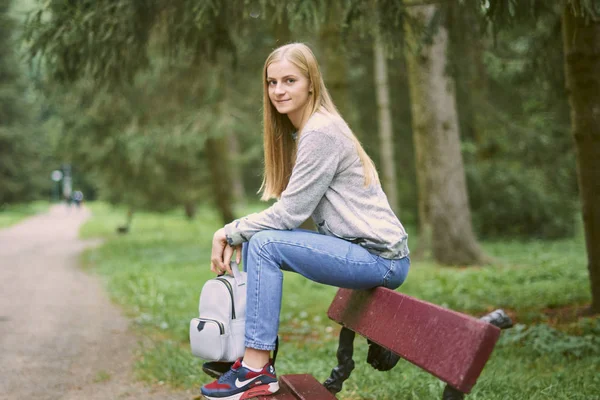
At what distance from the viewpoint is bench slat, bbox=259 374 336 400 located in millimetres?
3029

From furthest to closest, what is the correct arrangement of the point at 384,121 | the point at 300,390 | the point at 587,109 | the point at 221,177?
the point at 221,177, the point at 384,121, the point at 587,109, the point at 300,390

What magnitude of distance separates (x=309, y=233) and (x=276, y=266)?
0.70ft

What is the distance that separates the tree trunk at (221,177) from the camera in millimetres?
17703

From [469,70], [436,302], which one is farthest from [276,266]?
[469,70]

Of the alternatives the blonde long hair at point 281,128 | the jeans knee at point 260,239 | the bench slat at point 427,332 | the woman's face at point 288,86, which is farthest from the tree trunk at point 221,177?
the jeans knee at point 260,239

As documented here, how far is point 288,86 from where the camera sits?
3.18 m

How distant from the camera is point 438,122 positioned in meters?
10.5

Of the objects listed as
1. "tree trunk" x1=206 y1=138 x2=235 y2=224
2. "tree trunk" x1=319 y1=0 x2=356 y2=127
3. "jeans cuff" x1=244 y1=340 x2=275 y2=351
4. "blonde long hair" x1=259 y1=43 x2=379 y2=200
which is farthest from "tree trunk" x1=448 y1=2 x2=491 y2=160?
"tree trunk" x1=206 y1=138 x2=235 y2=224

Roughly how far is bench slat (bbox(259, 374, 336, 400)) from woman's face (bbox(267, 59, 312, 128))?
1303 mm

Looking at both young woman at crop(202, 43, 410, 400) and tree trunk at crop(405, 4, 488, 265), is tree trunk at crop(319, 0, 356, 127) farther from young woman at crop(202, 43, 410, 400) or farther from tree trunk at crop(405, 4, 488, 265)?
young woman at crop(202, 43, 410, 400)

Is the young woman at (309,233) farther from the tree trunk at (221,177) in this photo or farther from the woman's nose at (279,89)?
the tree trunk at (221,177)

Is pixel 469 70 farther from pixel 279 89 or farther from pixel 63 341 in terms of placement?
pixel 279 89

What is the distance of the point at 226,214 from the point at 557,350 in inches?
534

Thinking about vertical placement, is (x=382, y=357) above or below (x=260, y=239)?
below
